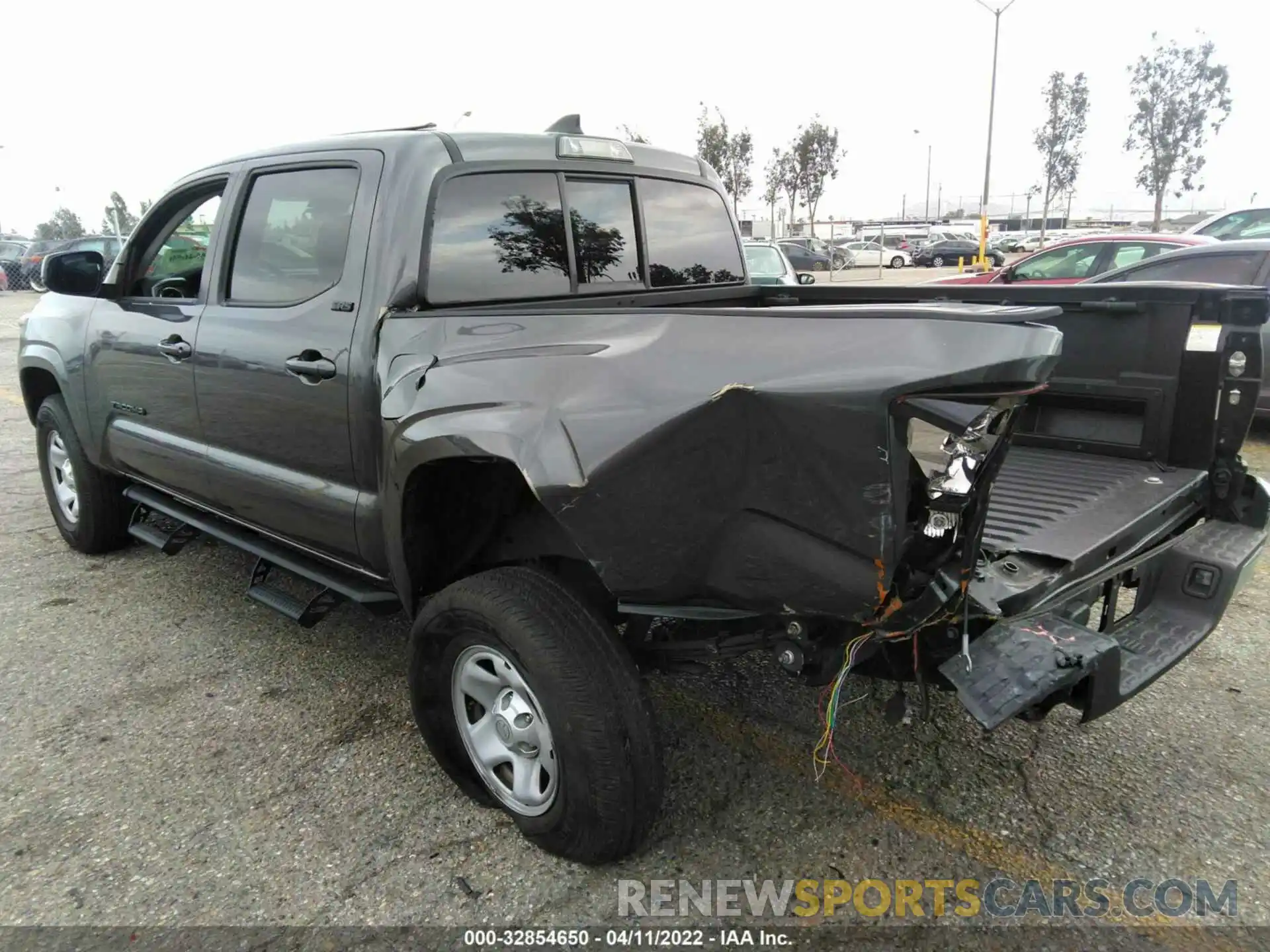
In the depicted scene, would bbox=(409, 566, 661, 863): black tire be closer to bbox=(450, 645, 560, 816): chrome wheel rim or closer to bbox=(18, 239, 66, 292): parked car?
bbox=(450, 645, 560, 816): chrome wheel rim

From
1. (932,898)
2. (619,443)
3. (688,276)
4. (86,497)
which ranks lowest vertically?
(932,898)

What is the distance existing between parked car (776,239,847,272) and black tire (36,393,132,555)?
91.2 feet

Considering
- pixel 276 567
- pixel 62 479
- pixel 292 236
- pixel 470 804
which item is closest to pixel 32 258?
pixel 62 479

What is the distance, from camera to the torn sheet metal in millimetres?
1839

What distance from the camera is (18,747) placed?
3.15 m

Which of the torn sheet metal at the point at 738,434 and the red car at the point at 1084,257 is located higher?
the torn sheet metal at the point at 738,434

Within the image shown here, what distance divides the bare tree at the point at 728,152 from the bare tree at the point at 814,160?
277 cm

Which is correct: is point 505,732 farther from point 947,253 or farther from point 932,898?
point 947,253

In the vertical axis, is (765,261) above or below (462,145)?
below

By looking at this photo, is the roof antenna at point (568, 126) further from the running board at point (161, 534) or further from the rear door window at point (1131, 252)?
the rear door window at point (1131, 252)

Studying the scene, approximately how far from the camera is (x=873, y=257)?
44.6 m

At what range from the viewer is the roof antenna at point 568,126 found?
3.48 metres

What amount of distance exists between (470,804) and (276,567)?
1.47 metres

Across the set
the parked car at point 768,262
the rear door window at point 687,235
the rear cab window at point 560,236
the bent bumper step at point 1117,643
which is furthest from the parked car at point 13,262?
the bent bumper step at point 1117,643
